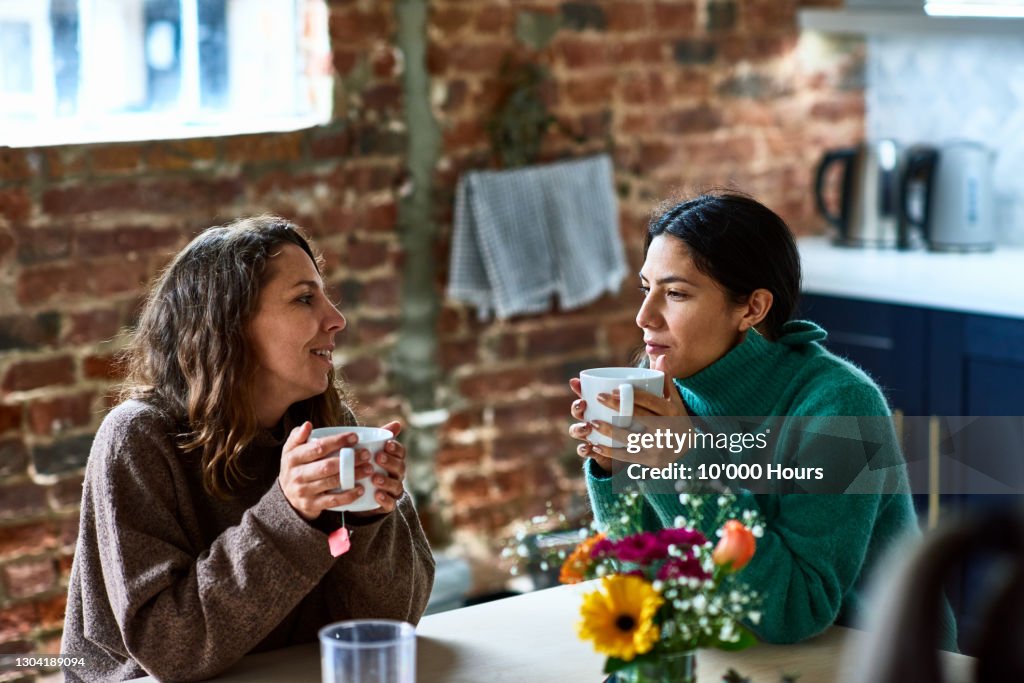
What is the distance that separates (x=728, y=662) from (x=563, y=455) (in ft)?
6.34

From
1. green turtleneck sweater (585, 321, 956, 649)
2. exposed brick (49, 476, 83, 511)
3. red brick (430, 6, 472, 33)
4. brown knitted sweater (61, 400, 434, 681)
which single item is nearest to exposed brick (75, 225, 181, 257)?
exposed brick (49, 476, 83, 511)

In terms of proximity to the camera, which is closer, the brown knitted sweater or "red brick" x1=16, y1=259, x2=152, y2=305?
the brown knitted sweater

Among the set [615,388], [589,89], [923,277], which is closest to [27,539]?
[615,388]

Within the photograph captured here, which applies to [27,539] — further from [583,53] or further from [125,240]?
[583,53]

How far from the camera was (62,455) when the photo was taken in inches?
101

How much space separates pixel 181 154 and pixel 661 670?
1866 millimetres

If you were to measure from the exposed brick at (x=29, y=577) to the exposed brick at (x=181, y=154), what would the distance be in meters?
0.81

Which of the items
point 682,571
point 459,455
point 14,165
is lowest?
point 459,455

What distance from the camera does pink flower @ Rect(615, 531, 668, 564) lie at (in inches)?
44.1

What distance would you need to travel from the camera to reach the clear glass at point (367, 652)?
1.09m

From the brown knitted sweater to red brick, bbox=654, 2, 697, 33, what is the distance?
2006mm

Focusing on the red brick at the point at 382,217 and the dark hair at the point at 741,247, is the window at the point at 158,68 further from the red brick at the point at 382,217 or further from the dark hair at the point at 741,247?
the dark hair at the point at 741,247

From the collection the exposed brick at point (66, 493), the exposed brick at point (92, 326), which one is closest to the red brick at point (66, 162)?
the exposed brick at point (92, 326)

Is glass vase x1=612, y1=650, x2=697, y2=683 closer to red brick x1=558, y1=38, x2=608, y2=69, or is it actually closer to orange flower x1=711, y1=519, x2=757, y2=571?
orange flower x1=711, y1=519, x2=757, y2=571
